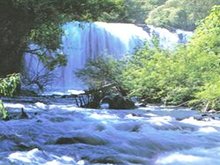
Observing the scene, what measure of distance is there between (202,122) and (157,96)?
20.5 ft

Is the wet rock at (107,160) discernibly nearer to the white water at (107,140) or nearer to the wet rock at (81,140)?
the white water at (107,140)

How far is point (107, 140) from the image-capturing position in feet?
31.7

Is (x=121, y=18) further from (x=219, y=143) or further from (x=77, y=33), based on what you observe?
(x=219, y=143)

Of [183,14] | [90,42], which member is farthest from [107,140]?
[183,14]

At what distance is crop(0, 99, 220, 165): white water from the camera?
26.2 ft

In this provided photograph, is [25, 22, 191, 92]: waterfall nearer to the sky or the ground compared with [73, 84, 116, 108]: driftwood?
nearer to the sky

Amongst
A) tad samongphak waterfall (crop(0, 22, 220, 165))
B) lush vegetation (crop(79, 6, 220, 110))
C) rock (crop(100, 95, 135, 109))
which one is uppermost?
lush vegetation (crop(79, 6, 220, 110))

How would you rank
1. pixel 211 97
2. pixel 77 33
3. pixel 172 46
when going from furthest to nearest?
pixel 77 33 → pixel 172 46 → pixel 211 97

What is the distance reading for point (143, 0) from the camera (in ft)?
189

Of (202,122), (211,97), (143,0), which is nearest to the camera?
(202,122)

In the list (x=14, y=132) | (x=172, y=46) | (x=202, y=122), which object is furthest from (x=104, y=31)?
(x=14, y=132)

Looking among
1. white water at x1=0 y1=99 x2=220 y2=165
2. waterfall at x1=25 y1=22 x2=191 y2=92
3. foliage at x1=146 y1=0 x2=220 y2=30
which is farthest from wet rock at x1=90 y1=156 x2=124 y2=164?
foliage at x1=146 y1=0 x2=220 y2=30

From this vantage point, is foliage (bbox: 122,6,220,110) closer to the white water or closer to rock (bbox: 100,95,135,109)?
rock (bbox: 100,95,135,109)

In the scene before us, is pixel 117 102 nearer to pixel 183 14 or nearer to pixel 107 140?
pixel 107 140
